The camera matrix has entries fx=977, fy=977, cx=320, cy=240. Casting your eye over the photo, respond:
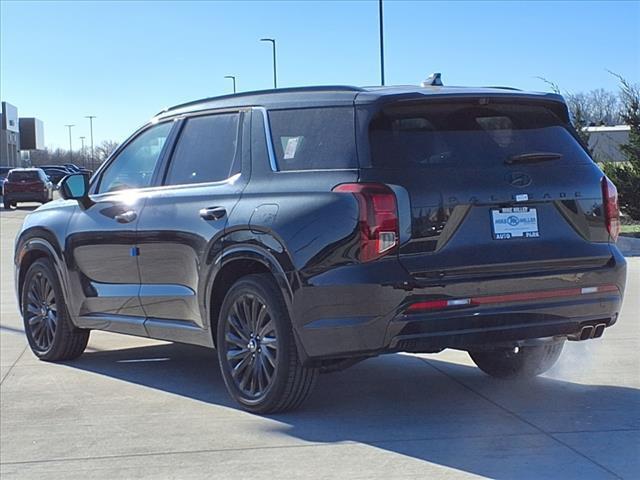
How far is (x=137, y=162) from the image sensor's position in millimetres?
7176

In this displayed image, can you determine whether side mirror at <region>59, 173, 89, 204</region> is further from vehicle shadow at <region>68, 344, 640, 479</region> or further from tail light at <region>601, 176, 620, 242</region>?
tail light at <region>601, 176, 620, 242</region>

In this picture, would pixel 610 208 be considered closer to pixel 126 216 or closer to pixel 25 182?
pixel 126 216

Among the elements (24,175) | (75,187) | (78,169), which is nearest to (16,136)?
(24,175)

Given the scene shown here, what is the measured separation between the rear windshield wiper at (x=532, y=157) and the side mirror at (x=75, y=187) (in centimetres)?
346

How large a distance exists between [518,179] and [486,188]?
0.76 ft

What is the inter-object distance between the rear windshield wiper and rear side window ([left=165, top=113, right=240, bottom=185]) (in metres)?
1.71

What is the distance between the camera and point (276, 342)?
562 cm

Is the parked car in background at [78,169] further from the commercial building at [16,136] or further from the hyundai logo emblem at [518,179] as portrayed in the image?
the commercial building at [16,136]

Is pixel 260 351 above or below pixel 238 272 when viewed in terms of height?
below

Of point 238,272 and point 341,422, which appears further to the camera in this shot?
point 238,272

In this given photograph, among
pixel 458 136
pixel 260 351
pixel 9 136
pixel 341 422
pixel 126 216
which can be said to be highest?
pixel 9 136

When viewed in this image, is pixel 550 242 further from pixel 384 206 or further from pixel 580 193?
pixel 384 206

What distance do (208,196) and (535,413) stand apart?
2.41 meters

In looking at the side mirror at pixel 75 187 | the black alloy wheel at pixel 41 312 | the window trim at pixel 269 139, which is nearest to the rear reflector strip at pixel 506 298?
the window trim at pixel 269 139
